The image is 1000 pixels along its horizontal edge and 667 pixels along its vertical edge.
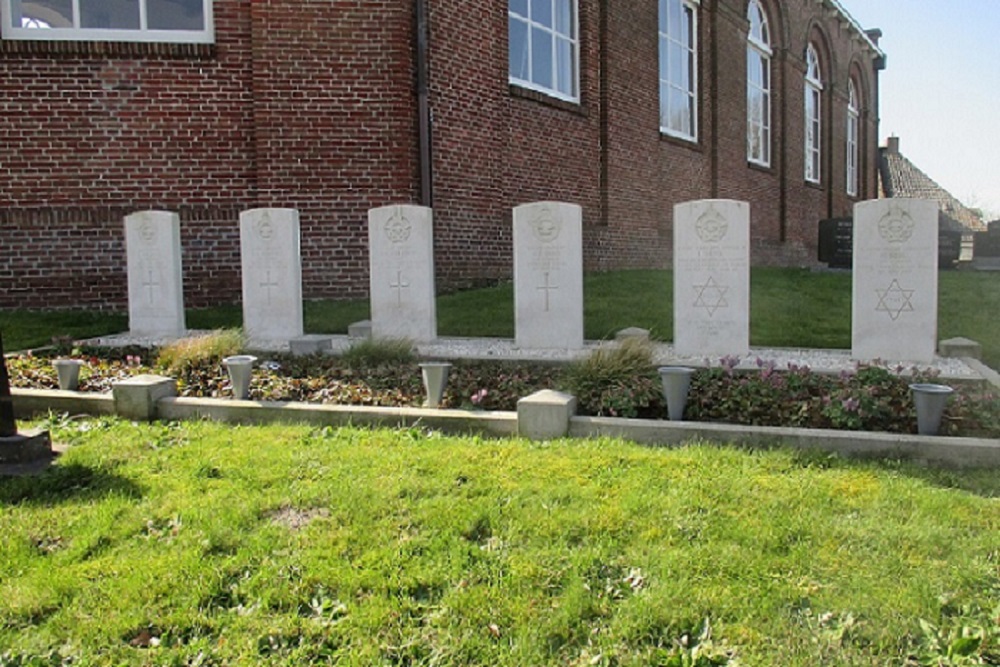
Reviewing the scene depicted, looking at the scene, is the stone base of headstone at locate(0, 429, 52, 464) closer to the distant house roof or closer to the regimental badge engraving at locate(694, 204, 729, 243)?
the regimental badge engraving at locate(694, 204, 729, 243)

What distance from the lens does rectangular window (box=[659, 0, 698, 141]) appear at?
754 inches

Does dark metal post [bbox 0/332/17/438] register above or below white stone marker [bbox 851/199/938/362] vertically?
below

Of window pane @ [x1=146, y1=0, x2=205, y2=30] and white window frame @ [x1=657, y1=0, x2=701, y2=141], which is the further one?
white window frame @ [x1=657, y1=0, x2=701, y2=141]

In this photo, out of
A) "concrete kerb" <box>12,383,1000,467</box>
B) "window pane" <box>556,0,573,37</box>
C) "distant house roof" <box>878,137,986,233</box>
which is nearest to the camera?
"concrete kerb" <box>12,383,1000,467</box>

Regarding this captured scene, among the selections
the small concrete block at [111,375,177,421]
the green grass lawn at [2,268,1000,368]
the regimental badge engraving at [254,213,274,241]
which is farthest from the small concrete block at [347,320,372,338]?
the small concrete block at [111,375,177,421]

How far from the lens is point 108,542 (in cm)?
351

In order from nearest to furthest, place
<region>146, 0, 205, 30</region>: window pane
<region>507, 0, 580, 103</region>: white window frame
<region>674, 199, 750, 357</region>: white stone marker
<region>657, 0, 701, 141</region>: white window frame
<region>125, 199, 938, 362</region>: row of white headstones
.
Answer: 1. <region>125, 199, 938, 362</region>: row of white headstones
2. <region>674, 199, 750, 357</region>: white stone marker
3. <region>146, 0, 205, 30</region>: window pane
4. <region>507, 0, 580, 103</region>: white window frame
5. <region>657, 0, 701, 141</region>: white window frame

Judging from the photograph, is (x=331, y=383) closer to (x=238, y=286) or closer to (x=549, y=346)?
(x=549, y=346)

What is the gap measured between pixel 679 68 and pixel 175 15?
12.4 metres

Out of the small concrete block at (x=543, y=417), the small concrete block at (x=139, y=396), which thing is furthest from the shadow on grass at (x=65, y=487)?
the small concrete block at (x=543, y=417)

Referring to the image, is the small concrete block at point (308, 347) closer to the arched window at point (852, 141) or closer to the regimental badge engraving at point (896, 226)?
the regimental badge engraving at point (896, 226)

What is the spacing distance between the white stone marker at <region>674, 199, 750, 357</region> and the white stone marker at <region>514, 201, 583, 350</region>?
0.95 metres

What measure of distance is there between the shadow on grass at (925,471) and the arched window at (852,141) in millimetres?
31576

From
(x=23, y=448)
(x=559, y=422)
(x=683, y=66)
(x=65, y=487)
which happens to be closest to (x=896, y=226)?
(x=559, y=422)
